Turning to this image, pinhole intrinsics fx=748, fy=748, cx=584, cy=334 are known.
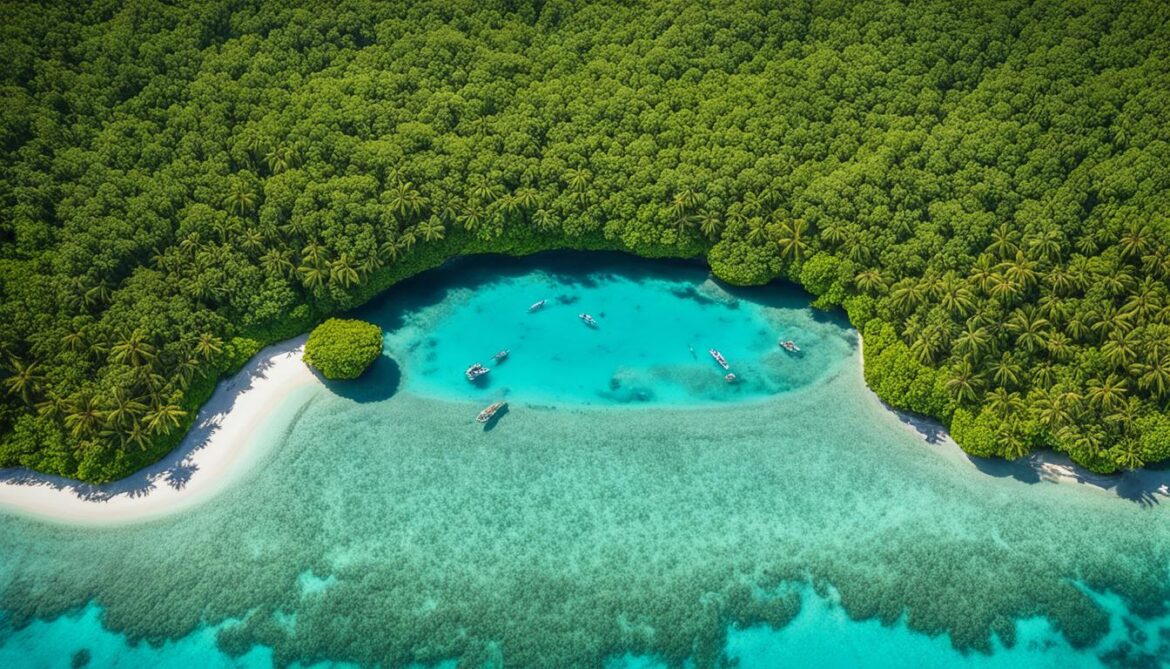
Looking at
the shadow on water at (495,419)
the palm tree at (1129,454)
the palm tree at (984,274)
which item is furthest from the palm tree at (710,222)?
the palm tree at (1129,454)

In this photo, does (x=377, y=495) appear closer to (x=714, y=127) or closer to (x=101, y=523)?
(x=101, y=523)

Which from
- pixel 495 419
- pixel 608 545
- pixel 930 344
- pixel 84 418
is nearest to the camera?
pixel 608 545

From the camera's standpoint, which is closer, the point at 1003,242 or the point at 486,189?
the point at 1003,242

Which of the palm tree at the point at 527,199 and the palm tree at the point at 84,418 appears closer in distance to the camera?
the palm tree at the point at 84,418

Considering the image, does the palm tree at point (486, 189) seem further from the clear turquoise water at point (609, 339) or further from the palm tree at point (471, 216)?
the clear turquoise water at point (609, 339)

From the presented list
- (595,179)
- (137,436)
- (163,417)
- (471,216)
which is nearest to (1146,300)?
(595,179)

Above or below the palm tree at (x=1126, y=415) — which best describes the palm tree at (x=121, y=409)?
below

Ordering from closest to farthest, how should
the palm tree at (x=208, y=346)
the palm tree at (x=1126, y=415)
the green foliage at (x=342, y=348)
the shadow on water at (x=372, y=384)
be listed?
the palm tree at (x=1126, y=415) → the palm tree at (x=208, y=346) → the green foliage at (x=342, y=348) → the shadow on water at (x=372, y=384)

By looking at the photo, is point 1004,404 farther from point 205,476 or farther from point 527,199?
point 205,476
